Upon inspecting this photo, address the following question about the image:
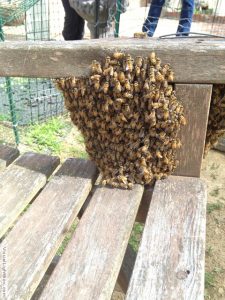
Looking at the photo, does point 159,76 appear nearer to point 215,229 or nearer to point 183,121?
point 183,121

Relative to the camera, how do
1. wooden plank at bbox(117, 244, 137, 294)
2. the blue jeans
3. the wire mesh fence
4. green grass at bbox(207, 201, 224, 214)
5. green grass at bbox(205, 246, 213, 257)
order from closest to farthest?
wooden plank at bbox(117, 244, 137, 294) < green grass at bbox(205, 246, 213, 257) < green grass at bbox(207, 201, 224, 214) < the wire mesh fence < the blue jeans

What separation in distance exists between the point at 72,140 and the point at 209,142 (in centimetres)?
278

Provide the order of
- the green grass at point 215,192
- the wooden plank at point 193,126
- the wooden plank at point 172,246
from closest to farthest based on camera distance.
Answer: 1. the wooden plank at point 172,246
2. the wooden plank at point 193,126
3. the green grass at point 215,192

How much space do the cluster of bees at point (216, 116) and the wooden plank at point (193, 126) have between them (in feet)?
0.30

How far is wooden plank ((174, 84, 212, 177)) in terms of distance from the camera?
65.1 inches

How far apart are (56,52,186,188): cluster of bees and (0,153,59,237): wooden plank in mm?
274

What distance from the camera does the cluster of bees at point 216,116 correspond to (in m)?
1.72

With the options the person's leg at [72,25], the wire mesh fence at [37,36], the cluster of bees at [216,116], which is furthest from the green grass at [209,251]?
the person's leg at [72,25]

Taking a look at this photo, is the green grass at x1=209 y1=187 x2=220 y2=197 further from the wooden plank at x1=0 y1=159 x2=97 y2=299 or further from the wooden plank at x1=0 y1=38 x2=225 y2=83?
the wooden plank at x1=0 y1=38 x2=225 y2=83

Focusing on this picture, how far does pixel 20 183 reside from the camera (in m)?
1.75

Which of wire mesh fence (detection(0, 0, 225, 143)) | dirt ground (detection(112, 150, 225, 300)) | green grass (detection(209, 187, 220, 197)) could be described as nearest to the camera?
dirt ground (detection(112, 150, 225, 300))

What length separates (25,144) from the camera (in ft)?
14.5

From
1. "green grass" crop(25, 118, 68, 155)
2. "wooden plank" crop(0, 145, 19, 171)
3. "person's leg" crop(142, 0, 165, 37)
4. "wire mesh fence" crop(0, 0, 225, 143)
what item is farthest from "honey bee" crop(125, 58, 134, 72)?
"person's leg" crop(142, 0, 165, 37)

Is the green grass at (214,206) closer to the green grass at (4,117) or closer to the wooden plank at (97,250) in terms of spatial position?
the wooden plank at (97,250)
